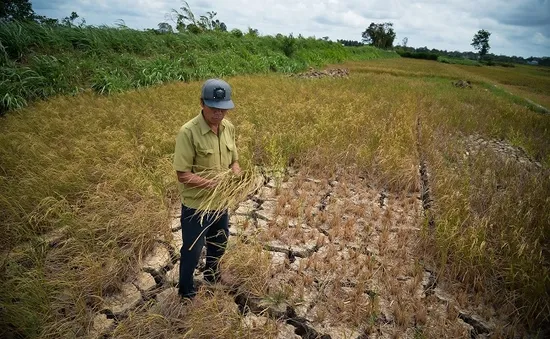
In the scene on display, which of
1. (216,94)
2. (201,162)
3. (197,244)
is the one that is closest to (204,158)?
(201,162)

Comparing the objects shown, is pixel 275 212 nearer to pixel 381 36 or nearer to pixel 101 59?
pixel 101 59

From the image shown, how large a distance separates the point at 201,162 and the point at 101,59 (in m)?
7.78

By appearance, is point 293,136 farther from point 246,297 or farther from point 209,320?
point 209,320

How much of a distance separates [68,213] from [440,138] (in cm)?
532

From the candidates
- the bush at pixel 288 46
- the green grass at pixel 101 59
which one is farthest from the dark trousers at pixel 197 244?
the bush at pixel 288 46

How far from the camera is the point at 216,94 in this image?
5.73 feet

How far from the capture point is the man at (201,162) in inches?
70.1

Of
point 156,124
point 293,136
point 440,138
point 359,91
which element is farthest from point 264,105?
point 359,91

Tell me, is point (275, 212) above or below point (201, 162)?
below

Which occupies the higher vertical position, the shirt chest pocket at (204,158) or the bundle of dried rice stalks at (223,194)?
the shirt chest pocket at (204,158)

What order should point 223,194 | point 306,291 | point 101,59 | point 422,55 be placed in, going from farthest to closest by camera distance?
1. point 422,55
2. point 101,59
3. point 306,291
4. point 223,194

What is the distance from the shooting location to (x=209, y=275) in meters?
2.30

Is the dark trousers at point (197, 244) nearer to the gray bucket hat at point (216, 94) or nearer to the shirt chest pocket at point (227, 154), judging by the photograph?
the shirt chest pocket at point (227, 154)

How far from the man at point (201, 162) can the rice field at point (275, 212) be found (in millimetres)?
300
